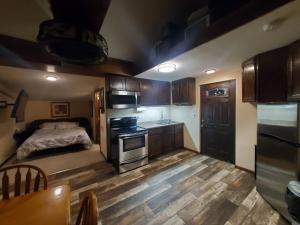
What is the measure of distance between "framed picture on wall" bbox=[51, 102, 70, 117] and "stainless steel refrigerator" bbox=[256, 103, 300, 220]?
707cm

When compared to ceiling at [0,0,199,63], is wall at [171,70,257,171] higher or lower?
lower

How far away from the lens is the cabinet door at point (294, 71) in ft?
5.49

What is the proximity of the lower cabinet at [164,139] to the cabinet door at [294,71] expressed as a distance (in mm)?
2674

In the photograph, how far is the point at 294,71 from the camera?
5.66ft

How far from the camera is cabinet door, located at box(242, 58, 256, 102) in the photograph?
2270 mm

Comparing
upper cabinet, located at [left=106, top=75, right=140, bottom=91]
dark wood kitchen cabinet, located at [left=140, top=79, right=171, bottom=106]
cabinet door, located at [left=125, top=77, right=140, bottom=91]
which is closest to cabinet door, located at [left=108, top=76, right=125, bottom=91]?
upper cabinet, located at [left=106, top=75, right=140, bottom=91]

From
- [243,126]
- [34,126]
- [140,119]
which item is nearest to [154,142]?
[140,119]

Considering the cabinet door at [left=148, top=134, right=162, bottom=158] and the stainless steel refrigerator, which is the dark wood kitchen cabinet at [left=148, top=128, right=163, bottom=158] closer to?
the cabinet door at [left=148, top=134, right=162, bottom=158]

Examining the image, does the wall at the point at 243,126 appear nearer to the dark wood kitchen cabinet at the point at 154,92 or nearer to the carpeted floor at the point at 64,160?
the dark wood kitchen cabinet at the point at 154,92

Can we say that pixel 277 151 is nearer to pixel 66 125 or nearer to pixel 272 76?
pixel 272 76

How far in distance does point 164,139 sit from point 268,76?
2658 mm

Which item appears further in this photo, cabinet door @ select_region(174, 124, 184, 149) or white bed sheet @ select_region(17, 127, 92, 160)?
cabinet door @ select_region(174, 124, 184, 149)

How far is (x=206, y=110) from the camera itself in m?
3.74

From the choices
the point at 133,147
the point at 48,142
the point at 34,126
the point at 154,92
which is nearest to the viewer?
the point at 133,147
